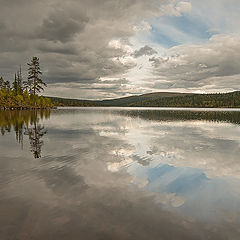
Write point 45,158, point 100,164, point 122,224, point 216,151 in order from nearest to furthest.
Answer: point 122,224, point 100,164, point 45,158, point 216,151

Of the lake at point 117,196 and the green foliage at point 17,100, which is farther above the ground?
the green foliage at point 17,100

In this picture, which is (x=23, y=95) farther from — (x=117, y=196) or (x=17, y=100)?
Result: (x=117, y=196)

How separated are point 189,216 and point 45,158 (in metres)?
12.3

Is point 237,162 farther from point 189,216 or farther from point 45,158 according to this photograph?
point 45,158

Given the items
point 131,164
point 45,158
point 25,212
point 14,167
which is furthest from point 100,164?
point 25,212

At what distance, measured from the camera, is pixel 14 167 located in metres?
13.8

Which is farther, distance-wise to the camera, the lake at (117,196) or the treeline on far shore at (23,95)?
the treeline on far shore at (23,95)

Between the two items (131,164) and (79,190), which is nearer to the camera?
(79,190)

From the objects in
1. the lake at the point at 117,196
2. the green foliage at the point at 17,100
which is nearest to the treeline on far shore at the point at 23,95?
the green foliage at the point at 17,100

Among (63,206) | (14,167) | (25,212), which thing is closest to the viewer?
(25,212)

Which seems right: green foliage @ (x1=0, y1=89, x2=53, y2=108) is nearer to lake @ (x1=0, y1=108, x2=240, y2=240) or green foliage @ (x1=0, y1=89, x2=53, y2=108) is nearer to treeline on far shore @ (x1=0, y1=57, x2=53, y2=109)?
treeline on far shore @ (x1=0, y1=57, x2=53, y2=109)

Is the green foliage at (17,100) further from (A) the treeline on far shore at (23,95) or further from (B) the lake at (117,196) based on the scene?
(B) the lake at (117,196)

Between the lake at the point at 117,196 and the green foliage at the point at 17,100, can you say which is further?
the green foliage at the point at 17,100

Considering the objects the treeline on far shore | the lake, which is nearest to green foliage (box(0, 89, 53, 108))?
the treeline on far shore
